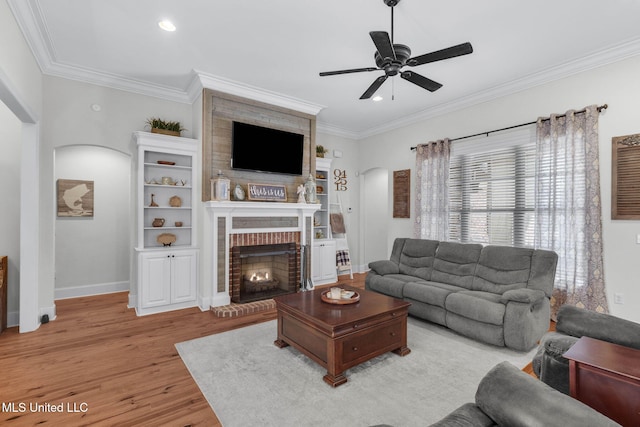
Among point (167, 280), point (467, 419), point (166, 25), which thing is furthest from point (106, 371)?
point (166, 25)

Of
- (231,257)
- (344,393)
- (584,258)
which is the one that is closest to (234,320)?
(231,257)

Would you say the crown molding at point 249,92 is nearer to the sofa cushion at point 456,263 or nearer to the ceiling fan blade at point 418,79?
the ceiling fan blade at point 418,79

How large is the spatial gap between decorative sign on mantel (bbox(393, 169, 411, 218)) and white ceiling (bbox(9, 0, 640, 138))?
163 cm

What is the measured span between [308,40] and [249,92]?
1.56 metres

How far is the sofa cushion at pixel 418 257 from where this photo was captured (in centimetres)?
440

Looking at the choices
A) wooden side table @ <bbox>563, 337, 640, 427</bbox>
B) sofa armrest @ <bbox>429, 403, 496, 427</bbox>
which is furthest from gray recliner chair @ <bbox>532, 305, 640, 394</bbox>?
sofa armrest @ <bbox>429, 403, 496, 427</bbox>

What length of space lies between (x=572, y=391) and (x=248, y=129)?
14.6 ft

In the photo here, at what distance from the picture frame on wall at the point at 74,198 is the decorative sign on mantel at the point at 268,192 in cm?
277

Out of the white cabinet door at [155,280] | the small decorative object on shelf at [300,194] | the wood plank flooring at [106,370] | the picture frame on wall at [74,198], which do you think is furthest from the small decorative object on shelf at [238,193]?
the picture frame on wall at [74,198]

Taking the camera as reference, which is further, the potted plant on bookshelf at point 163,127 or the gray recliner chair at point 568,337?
the potted plant on bookshelf at point 163,127

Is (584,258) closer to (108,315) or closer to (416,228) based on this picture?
(416,228)

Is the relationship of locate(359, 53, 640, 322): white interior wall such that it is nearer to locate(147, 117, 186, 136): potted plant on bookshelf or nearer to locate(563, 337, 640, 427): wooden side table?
locate(563, 337, 640, 427): wooden side table

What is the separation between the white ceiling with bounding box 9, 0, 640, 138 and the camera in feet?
9.29
